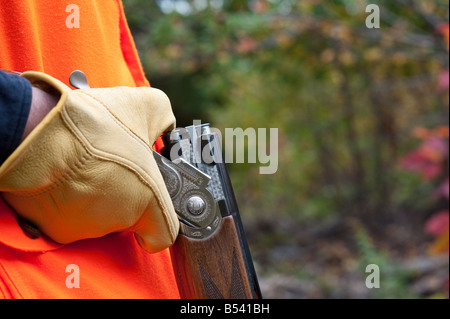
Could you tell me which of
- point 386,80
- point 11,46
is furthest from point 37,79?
point 386,80

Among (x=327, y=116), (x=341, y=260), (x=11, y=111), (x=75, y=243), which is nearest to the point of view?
(x=11, y=111)

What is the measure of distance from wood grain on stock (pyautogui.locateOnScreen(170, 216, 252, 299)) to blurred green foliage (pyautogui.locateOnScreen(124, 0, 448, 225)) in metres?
2.94

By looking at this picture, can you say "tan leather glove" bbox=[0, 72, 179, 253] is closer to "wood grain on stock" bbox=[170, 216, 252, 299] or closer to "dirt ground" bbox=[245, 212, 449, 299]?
"wood grain on stock" bbox=[170, 216, 252, 299]

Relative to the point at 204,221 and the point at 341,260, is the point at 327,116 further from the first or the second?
the point at 204,221

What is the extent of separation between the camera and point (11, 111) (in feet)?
2.65

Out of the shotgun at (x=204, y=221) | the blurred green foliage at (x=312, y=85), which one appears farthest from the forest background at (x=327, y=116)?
the shotgun at (x=204, y=221)

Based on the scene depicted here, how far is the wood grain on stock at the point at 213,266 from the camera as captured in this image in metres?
1.04

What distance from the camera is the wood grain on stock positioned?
1037mm

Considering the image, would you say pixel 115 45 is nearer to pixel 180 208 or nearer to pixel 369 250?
pixel 180 208

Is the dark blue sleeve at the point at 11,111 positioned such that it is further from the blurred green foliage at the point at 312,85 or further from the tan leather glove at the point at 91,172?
the blurred green foliage at the point at 312,85

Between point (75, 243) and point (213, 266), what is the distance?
0.26 m

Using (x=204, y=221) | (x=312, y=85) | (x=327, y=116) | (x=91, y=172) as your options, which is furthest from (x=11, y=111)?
(x=327, y=116)

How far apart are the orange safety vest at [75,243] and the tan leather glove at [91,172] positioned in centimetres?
5
